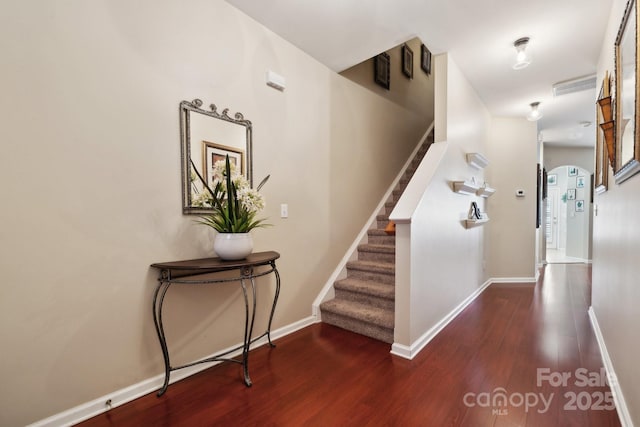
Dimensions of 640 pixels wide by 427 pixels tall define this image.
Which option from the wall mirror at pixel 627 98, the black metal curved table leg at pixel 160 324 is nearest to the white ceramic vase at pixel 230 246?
the black metal curved table leg at pixel 160 324

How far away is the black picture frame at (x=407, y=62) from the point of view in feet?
13.8

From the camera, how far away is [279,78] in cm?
233

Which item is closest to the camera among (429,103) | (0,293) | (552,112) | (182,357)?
(0,293)

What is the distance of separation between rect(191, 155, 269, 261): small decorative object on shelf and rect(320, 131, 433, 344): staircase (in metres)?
1.25

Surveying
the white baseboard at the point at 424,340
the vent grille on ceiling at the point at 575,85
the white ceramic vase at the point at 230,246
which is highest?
the vent grille on ceiling at the point at 575,85

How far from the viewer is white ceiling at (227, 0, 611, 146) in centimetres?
202

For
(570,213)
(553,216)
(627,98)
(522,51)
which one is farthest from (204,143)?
(553,216)

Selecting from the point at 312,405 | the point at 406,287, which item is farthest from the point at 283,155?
the point at 312,405

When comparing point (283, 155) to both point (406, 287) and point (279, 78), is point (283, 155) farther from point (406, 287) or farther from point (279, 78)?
point (406, 287)

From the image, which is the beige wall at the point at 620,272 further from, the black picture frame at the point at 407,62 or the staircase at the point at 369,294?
the black picture frame at the point at 407,62

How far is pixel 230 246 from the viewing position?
67.9 inches

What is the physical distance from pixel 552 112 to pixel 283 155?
4.15 meters

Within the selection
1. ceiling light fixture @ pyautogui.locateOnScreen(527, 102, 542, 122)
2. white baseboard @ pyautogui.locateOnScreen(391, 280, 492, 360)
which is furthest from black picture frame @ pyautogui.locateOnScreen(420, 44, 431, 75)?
white baseboard @ pyautogui.locateOnScreen(391, 280, 492, 360)

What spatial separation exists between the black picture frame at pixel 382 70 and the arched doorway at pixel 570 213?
4.33 m
